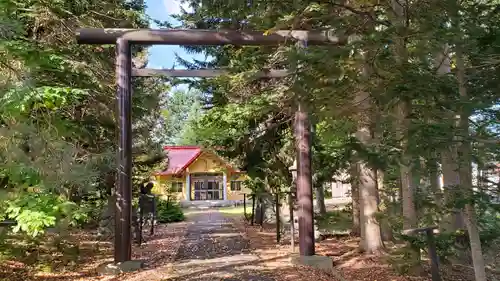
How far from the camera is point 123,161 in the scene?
7590 millimetres

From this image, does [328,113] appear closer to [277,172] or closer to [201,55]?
[277,172]

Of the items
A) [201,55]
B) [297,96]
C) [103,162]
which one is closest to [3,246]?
[103,162]

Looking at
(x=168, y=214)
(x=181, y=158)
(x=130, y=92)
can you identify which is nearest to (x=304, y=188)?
(x=130, y=92)

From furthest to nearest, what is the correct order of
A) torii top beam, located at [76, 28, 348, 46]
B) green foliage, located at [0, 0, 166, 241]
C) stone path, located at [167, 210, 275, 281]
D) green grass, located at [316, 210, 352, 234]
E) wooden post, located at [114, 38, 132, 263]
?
green grass, located at [316, 210, 352, 234] < torii top beam, located at [76, 28, 348, 46] < wooden post, located at [114, 38, 132, 263] < stone path, located at [167, 210, 275, 281] < green foliage, located at [0, 0, 166, 241]

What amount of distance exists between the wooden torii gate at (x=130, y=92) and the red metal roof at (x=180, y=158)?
69.2 ft

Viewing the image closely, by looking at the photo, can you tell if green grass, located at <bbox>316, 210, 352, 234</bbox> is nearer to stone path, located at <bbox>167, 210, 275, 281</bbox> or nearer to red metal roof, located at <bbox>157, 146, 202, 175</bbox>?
stone path, located at <bbox>167, 210, 275, 281</bbox>

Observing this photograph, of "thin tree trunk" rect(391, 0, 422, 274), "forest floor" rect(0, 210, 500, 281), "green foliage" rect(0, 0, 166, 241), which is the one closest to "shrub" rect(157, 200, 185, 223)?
"forest floor" rect(0, 210, 500, 281)

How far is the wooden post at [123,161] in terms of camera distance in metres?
7.45

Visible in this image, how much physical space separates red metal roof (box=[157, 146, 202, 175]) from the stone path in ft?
61.0

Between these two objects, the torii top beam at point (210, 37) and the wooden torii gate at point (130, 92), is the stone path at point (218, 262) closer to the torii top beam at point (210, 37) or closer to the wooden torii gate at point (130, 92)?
the wooden torii gate at point (130, 92)

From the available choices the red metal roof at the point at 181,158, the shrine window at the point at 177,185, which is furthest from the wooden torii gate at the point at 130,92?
the shrine window at the point at 177,185

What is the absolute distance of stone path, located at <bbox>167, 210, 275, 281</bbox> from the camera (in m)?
6.55

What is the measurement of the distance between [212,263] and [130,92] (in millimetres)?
3467

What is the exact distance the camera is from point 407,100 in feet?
15.4
